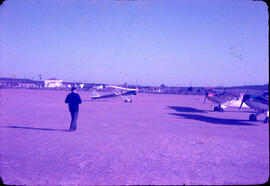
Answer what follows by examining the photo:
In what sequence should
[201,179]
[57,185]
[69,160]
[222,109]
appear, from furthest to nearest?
[222,109]
[69,160]
[201,179]
[57,185]

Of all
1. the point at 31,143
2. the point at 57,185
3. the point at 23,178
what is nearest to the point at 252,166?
the point at 57,185

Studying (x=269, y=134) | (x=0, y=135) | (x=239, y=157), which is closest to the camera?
(x=239, y=157)

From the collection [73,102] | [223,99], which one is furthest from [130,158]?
[223,99]

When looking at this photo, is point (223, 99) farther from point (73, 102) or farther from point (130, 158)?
point (130, 158)

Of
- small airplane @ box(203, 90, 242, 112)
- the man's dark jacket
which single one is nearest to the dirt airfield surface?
the man's dark jacket

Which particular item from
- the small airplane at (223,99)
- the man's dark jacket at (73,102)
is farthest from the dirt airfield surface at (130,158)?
the small airplane at (223,99)

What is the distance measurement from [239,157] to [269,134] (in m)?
4.19

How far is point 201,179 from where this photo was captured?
3.71 metres

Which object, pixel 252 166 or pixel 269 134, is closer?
pixel 252 166

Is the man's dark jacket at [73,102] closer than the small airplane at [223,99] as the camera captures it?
Yes

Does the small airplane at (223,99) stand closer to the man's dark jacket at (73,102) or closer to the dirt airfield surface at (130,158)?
the dirt airfield surface at (130,158)

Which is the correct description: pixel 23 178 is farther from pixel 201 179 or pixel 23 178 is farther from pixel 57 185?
pixel 201 179

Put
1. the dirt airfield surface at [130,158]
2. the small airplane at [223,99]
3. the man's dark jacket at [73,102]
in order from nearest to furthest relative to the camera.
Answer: the dirt airfield surface at [130,158] → the man's dark jacket at [73,102] → the small airplane at [223,99]

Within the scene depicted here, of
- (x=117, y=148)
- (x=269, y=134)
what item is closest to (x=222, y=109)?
(x=269, y=134)
